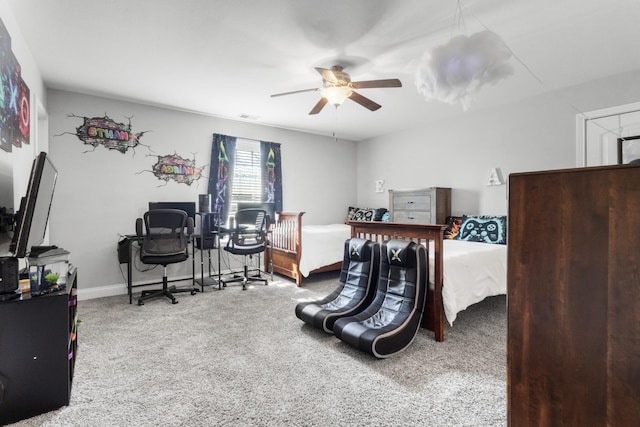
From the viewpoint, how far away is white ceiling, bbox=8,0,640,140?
7.05ft

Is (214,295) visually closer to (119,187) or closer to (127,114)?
(119,187)

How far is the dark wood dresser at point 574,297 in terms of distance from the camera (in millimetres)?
888

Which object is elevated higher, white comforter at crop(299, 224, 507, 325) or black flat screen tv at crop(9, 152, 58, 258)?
black flat screen tv at crop(9, 152, 58, 258)

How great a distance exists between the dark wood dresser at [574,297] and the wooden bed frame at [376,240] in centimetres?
138

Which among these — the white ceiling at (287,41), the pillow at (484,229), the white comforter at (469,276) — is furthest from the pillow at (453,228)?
the white ceiling at (287,41)

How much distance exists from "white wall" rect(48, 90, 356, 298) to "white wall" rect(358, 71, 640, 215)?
2.79m

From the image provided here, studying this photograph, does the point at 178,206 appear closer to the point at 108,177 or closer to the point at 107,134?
the point at 108,177

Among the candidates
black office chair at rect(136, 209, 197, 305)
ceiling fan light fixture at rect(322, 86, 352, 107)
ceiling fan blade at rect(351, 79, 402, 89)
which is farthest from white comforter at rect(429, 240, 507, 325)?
black office chair at rect(136, 209, 197, 305)

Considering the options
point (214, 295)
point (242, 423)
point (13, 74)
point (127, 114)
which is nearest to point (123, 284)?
point (214, 295)

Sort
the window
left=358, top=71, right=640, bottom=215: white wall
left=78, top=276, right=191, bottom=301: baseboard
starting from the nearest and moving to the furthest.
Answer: left=358, top=71, right=640, bottom=215: white wall → left=78, top=276, right=191, bottom=301: baseboard → the window

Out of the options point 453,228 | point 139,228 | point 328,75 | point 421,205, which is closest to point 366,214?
point 421,205

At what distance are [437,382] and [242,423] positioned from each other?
46.8 inches

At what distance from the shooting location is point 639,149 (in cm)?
312

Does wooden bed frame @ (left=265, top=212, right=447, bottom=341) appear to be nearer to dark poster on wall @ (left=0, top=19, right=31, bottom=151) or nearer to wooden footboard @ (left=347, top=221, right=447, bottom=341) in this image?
wooden footboard @ (left=347, top=221, right=447, bottom=341)
